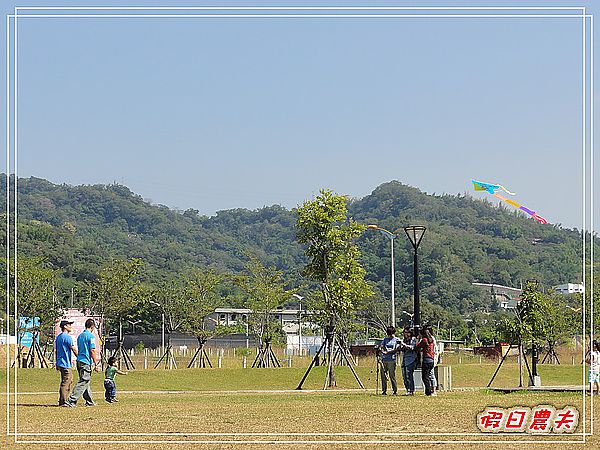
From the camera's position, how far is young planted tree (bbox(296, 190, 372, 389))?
25938 millimetres

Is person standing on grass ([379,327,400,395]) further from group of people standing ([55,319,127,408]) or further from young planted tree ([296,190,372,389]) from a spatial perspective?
young planted tree ([296,190,372,389])

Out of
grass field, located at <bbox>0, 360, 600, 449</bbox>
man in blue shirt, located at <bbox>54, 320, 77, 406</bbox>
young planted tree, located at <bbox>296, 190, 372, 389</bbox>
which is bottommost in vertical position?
grass field, located at <bbox>0, 360, 600, 449</bbox>

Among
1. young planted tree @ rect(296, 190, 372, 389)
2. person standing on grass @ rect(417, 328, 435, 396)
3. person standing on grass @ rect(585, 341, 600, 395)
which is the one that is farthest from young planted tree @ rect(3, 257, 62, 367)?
person standing on grass @ rect(585, 341, 600, 395)

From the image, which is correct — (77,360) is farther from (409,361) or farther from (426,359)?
(426,359)

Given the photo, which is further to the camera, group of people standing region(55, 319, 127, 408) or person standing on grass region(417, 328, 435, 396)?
person standing on grass region(417, 328, 435, 396)

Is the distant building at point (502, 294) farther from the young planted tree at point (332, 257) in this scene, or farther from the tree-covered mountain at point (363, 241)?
the young planted tree at point (332, 257)

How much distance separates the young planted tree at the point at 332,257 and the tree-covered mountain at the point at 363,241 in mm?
31446

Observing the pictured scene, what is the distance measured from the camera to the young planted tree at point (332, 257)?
25.9 meters

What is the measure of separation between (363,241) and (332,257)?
40.1m

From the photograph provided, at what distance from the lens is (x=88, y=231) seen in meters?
81.7

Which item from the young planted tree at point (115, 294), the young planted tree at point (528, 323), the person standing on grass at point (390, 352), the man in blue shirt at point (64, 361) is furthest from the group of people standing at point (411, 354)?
the young planted tree at point (115, 294)

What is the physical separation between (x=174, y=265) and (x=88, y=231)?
8191 millimetres

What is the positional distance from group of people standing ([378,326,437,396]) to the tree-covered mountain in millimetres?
41500

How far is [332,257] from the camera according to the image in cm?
2636
